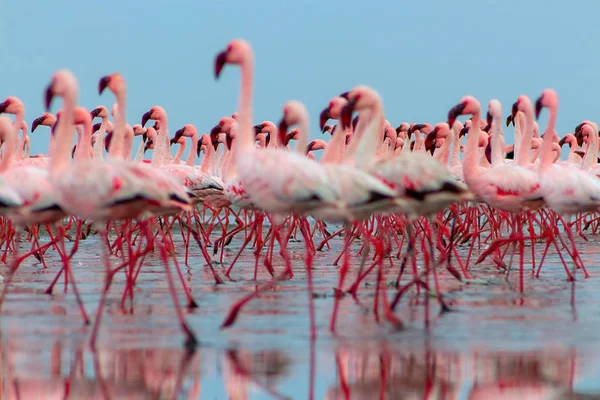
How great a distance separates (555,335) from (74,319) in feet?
11.9

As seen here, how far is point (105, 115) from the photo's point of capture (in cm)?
1653

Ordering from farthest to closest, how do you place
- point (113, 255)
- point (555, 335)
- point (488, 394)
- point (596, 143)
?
point (596, 143) → point (113, 255) → point (555, 335) → point (488, 394)

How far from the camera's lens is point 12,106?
42.6ft

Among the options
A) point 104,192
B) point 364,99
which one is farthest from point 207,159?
point 104,192

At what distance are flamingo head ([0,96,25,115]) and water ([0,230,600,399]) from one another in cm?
295

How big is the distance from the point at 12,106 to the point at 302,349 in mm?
6896

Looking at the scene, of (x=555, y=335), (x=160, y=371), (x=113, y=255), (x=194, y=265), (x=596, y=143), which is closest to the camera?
(x=160, y=371)

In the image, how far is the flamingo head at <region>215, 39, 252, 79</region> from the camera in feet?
29.0

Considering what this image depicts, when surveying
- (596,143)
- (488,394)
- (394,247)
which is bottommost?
(488,394)

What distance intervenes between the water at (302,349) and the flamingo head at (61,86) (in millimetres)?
1748

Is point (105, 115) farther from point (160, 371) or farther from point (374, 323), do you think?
point (160, 371)

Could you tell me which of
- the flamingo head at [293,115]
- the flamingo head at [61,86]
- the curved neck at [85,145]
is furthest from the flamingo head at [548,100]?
the flamingo head at [61,86]

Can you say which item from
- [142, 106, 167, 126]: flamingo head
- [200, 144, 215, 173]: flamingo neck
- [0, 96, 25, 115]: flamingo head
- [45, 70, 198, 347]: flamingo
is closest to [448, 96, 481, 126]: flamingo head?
[45, 70, 198, 347]: flamingo

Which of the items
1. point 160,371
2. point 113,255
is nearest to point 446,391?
point 160,371
